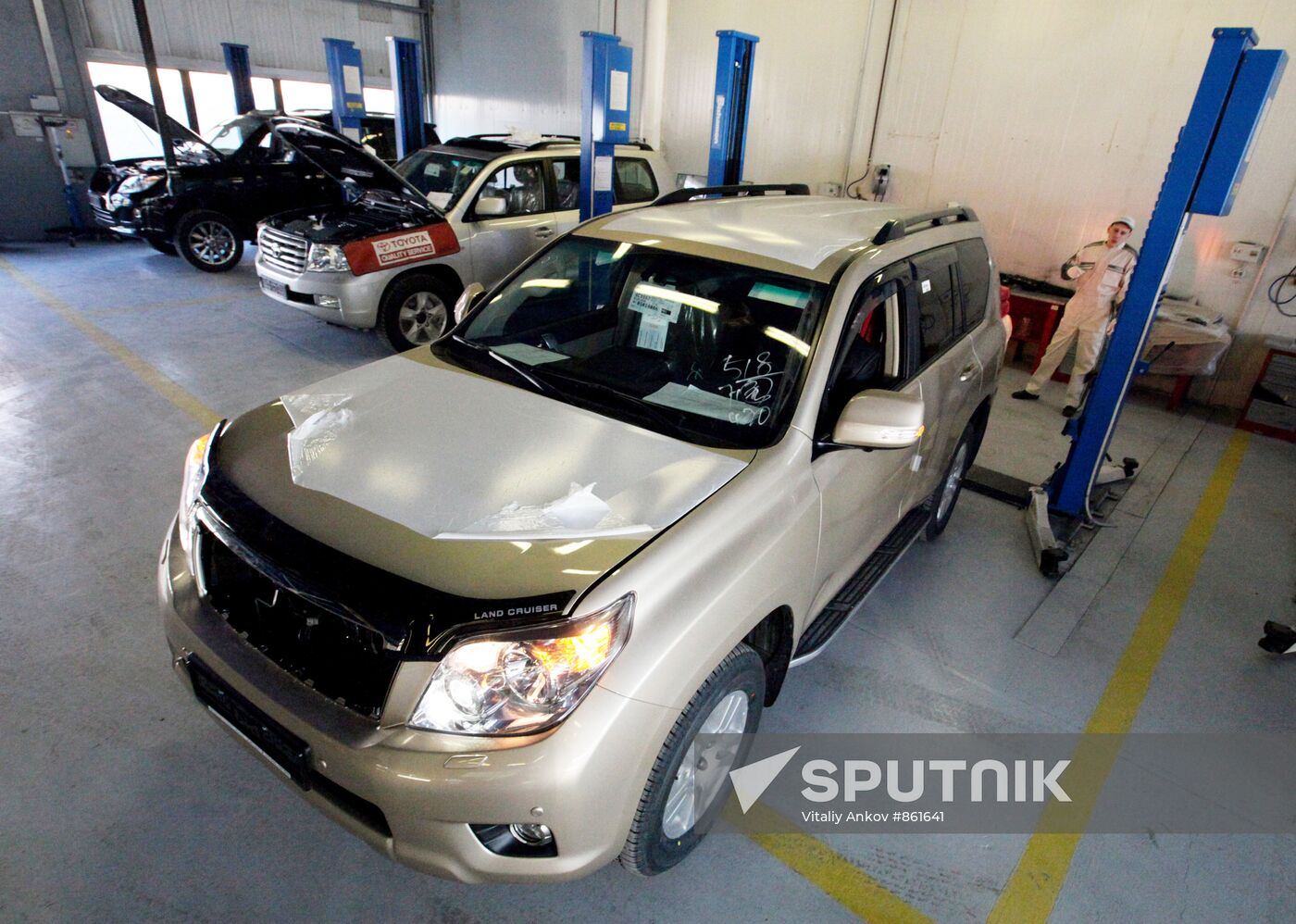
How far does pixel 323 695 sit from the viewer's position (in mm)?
1684

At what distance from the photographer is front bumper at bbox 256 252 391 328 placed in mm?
5711

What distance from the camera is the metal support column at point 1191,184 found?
130 inches

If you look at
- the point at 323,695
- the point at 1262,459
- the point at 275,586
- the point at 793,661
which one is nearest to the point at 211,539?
the point at 275,586

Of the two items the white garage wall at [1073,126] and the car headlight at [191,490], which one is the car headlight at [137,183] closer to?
the car headlight at [191,490]

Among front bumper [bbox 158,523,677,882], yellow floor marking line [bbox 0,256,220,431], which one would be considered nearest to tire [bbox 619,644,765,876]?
front bumper [bbox 158,523,677,882]

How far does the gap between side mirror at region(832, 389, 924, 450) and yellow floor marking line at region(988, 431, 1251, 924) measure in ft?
4.42

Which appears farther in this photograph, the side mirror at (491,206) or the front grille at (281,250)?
the side mirror at (491,206)

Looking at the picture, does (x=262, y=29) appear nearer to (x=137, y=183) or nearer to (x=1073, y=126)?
(x=137, y=183)

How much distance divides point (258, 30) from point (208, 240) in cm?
600

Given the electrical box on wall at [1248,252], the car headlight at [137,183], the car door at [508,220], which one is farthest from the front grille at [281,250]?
the electrical box on wall at [1248,252]

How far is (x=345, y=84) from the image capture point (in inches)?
390

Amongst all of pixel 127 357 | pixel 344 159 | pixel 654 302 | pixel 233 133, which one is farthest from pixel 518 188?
pixel 233 133

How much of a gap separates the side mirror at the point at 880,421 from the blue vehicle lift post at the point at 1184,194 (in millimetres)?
2109

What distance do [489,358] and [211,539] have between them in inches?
42.4
